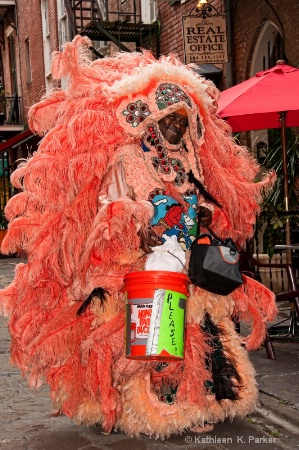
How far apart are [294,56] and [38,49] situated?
16.7m

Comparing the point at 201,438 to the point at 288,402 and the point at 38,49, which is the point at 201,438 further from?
the point at 38,49

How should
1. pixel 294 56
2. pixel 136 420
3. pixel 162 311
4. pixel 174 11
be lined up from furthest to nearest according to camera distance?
pixel 174 11
pixel 294 56
pixel 136 420
pixel 162 311

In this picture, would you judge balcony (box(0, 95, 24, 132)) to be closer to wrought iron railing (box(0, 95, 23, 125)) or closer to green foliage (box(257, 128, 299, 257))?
wrought iron railing (box(0, 95, 23, 125))

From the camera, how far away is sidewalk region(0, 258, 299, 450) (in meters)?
4.32

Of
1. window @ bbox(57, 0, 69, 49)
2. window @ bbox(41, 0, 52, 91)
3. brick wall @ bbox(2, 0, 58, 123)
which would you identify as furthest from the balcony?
window @ bbox(57, 0, 69, 49)

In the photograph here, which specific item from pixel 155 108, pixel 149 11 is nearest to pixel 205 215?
pixel 155 108

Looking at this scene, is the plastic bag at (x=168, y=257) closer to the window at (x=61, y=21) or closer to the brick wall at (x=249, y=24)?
the brick wall at (x=249, y=24)

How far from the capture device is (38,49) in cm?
2569

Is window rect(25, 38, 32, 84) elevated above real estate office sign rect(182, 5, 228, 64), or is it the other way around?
window rect(25, 38, 32, 84)

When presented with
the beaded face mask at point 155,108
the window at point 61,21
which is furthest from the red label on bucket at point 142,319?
the window at point 61,21

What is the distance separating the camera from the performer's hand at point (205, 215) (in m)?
4.62

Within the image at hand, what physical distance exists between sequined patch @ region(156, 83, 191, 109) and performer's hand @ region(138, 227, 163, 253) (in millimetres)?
712

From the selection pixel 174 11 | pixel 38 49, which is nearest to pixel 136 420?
pixel 174 11

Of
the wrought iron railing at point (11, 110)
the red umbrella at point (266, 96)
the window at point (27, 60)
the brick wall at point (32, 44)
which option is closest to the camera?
the red umbrella at point (266, 96)
